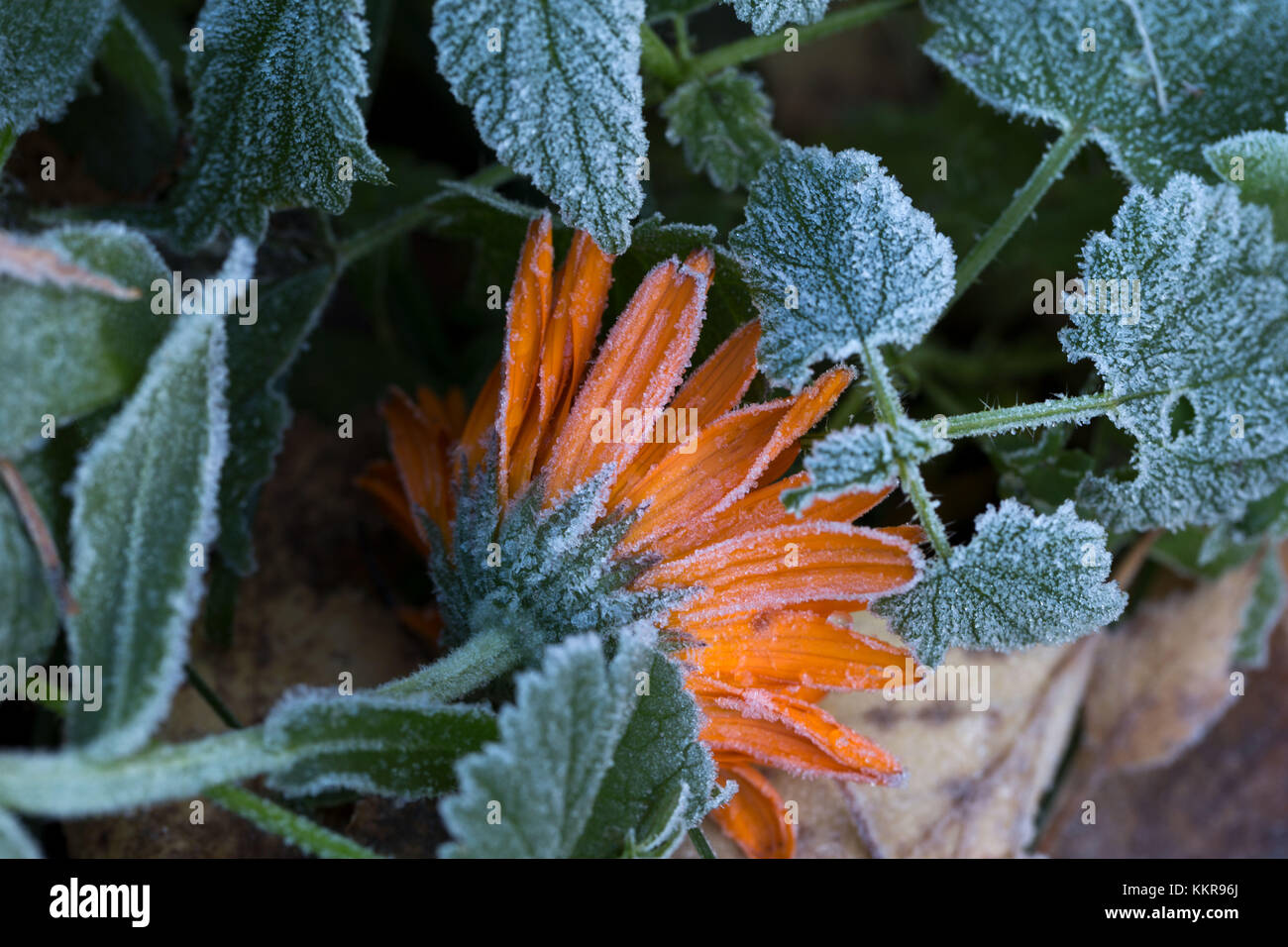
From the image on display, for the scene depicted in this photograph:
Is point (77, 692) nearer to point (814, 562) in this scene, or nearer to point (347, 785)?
point (347, 785)

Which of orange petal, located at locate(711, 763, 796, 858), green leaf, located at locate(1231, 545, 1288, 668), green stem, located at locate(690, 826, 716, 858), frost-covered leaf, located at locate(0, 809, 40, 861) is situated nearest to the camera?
frost-covered leaf, located at locate(0, 809, 40, 861)

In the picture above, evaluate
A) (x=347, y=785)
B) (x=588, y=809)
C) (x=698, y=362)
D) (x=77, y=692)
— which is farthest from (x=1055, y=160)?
(x=77, y=692)

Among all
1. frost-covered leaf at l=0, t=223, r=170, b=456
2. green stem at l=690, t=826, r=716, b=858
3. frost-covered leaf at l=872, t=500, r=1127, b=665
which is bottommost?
green stem at l=690, t=826, r=716, b=858

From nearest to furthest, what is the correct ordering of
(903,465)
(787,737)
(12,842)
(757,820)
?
(12,842), (903,465), (787,737), (757,820)

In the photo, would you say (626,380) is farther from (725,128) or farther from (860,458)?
(725,128)

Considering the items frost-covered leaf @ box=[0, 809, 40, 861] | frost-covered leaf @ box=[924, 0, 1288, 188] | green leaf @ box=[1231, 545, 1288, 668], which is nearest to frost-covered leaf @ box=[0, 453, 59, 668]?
frost-covered leaf @ box=[0, 809, 40, 861]

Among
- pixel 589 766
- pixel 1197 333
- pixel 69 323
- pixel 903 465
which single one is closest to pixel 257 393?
pixel 69 323

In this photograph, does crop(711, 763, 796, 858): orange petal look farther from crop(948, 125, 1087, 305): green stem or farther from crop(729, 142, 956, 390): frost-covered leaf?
crop(948, 125, 1087, 305): green stem
